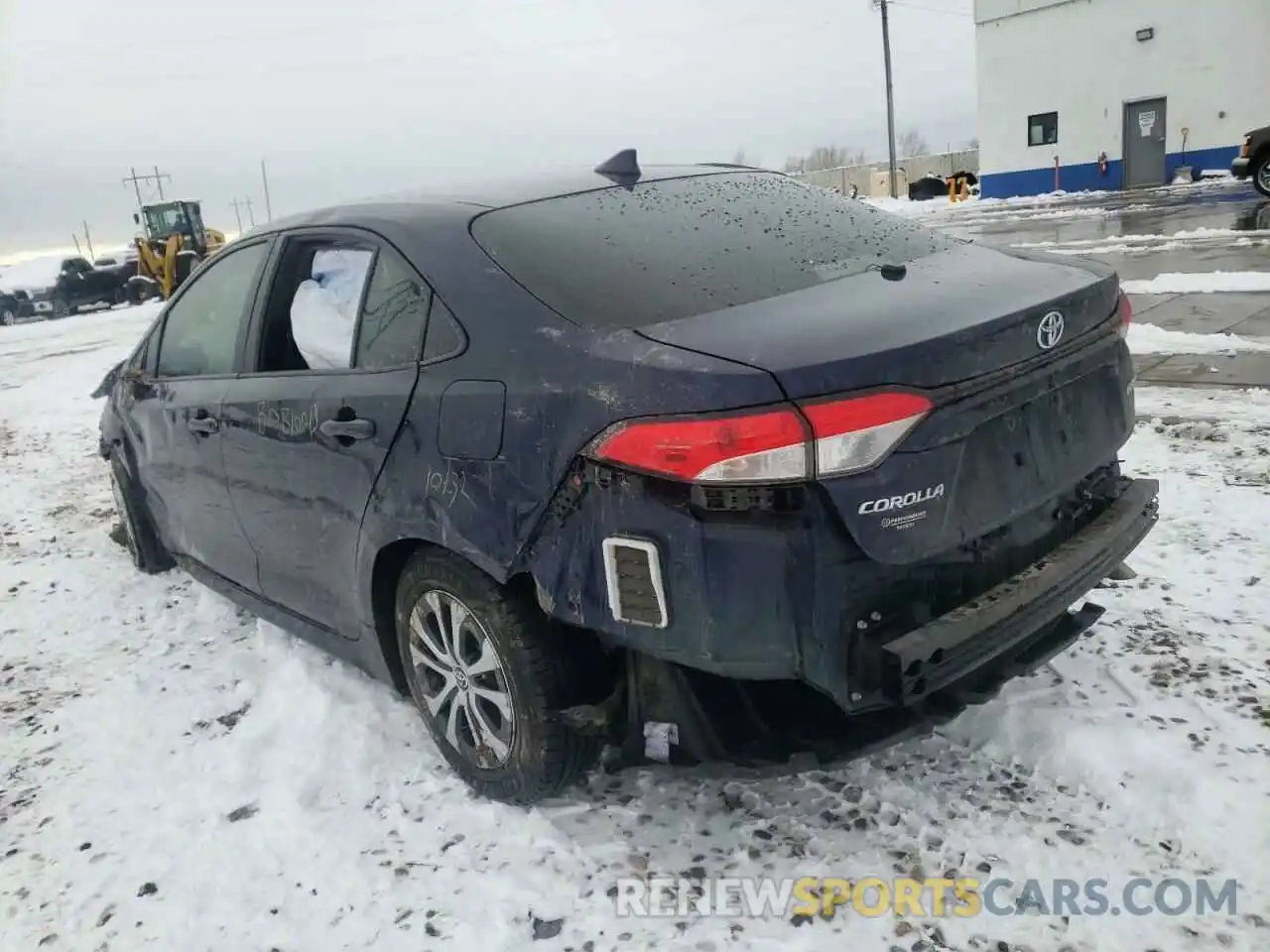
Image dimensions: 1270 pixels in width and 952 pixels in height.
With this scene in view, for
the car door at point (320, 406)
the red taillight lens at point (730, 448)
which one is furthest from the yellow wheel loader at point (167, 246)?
the red taillight lens at point (730, 448)

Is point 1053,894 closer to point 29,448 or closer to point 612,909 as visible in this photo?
point 612,909

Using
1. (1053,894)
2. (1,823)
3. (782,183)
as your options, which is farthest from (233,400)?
(1053,894)

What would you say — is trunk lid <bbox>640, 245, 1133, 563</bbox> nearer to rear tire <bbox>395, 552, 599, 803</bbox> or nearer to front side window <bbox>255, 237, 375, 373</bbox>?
rear tire <bbox>395, 552, 599, 803</bbox>

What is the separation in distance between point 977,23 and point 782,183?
3205cm

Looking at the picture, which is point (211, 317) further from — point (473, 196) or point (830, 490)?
point (830, 490)

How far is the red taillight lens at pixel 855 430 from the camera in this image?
6.62 ft

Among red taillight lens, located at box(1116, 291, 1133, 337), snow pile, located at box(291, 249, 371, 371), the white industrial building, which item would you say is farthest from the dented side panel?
the white industrial building

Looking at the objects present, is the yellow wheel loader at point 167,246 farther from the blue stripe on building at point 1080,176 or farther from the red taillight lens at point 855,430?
the red taillight lens at point 855,430

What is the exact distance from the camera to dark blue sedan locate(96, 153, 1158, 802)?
2080 millimetres

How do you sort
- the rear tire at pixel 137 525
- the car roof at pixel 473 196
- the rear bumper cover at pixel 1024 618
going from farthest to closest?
the rear tire at pixel 137 525
the car roof at pixel 473 196
the rear bumper cover at pixel 1024 618

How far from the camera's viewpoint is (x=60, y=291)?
2973 cm

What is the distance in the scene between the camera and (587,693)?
256 centimetres

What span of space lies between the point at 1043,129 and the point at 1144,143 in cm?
314

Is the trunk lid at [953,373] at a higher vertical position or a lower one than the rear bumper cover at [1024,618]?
higher
